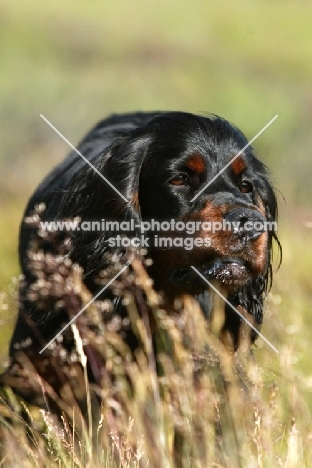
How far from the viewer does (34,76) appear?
13.3 m

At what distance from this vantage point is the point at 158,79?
13.7 meters

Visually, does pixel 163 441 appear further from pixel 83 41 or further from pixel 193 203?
pixel 83 41

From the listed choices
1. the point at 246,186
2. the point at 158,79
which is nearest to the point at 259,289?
the point at 246,186

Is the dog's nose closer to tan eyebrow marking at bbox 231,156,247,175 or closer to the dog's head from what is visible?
the dog's head

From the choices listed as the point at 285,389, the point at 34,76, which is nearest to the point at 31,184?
the point at 34,76

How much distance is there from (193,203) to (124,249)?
431 mm

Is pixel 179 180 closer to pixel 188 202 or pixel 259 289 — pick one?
pixel 188 202

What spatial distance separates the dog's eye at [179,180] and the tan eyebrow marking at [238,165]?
21 centimetres

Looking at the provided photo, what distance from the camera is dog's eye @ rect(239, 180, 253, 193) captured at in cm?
416

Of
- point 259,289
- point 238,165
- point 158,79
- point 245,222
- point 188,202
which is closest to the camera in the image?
point 245,222

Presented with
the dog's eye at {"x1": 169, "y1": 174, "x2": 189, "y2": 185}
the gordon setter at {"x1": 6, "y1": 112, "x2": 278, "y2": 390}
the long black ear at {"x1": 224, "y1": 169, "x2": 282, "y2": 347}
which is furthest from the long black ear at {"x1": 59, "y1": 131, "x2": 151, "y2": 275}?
the long black ear at {"x1": 224, "y1": 169, "x2": 282, "y2": 347}

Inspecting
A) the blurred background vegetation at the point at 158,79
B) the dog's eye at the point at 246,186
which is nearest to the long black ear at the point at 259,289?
the dog's eye at the point at 246,186

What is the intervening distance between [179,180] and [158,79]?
993 centimetres

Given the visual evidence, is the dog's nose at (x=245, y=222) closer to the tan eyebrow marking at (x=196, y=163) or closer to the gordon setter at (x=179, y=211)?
the gordon setter at (x=179, y=211)
